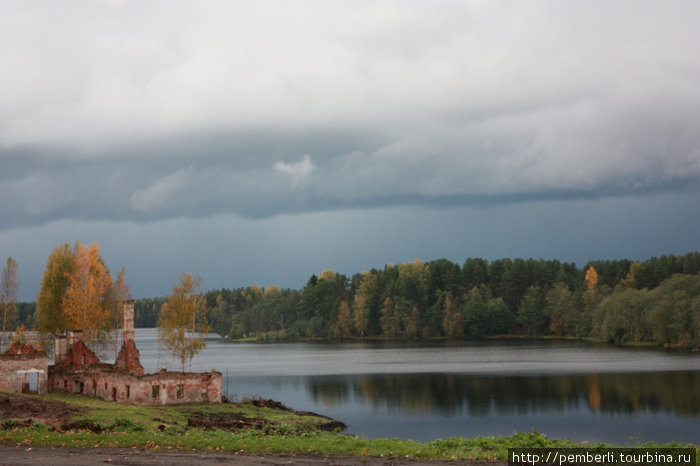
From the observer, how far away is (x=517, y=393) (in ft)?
193

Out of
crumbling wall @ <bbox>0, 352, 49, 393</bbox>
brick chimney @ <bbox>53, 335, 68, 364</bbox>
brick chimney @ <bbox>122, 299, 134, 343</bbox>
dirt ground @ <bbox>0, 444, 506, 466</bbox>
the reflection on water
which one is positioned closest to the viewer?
dirt ground @ <bbox>0, 444, 506, 466</bbox>

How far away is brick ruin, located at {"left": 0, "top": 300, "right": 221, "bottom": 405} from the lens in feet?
134

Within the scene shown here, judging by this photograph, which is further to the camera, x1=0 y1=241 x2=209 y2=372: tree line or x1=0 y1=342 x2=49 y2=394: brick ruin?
x1=0 y1=241 x2=209 y2=372: tree line

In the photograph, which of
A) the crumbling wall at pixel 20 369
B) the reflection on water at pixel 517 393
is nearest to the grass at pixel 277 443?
the crumbling wall at pixel 20 369

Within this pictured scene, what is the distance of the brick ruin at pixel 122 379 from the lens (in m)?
40.8

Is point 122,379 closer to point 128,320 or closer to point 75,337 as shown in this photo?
point 128,320

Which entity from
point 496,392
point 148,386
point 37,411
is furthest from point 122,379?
point 496,392

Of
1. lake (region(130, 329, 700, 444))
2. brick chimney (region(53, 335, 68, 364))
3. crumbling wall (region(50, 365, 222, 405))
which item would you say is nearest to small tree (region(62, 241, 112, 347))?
brick chimney (region(53, 335, 68, 364))

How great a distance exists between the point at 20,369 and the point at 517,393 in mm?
40574

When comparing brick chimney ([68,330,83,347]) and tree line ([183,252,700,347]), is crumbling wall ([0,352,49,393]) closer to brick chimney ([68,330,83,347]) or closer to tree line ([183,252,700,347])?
brick chimney ([68,330,83,347])

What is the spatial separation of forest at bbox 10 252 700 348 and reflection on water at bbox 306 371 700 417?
Result: 65.3 m

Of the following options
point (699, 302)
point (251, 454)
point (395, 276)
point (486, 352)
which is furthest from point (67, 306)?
point (395, 276)

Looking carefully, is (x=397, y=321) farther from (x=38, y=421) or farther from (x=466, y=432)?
(x=38, y=421)

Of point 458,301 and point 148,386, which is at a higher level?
point 458,301
